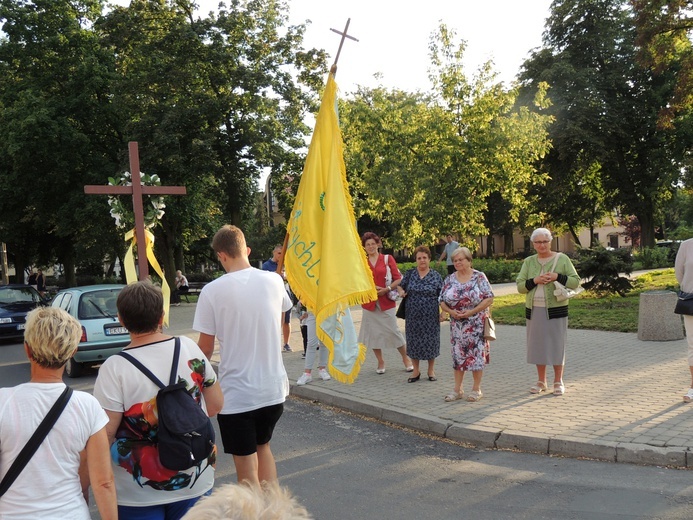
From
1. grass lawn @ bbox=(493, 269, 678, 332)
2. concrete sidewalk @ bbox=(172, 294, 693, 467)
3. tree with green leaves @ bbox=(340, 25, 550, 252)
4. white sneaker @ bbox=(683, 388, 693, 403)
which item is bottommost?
concrete sidewalk @ bbox=(172, 294, 693, 467)

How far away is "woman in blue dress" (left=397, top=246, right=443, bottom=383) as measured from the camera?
9477mm

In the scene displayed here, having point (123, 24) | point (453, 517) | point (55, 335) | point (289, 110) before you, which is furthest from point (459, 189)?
point (55, 335)

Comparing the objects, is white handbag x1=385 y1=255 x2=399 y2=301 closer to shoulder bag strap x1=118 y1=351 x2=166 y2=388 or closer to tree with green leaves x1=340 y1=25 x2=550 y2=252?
shoulder bag strap x1=118 y1=351 x2=166 y2=388

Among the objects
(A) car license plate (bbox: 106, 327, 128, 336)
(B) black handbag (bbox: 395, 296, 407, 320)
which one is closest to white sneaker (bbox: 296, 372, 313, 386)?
(B) black handbag (bbox: 395, 296, 407, 320)

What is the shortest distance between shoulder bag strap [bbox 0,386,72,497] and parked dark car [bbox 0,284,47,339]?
60.1 ft

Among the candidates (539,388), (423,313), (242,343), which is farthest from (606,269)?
(242,343)

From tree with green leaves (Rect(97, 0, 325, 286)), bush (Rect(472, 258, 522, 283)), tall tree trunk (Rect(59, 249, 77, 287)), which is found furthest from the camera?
tall tree trunk (Rect(59, 249, 77, 287))

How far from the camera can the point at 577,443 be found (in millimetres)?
6289

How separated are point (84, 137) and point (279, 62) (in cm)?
939

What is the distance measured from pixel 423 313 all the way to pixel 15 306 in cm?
1519

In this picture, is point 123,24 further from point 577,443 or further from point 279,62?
point 577,443

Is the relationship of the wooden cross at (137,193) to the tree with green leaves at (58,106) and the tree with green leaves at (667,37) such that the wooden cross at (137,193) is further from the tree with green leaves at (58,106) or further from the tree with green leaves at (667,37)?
the tree with green leaves at (58,106)

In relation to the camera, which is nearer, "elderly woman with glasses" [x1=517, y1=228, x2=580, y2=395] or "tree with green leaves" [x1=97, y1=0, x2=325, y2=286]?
"elderly woman with glasses" [x1=517, y1=228, x2=580, y2=395]

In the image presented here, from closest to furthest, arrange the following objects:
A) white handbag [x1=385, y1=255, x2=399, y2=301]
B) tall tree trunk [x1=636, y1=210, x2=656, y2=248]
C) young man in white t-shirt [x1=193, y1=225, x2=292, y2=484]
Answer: young man in white t-shirt [x1=193, y1=225, x2=292, y2=484] → white handbag [x1=385, y1=255, x2=399, y2=301] → tall tree trunk [x1=636, y1=210, x2=656, y2=248]
